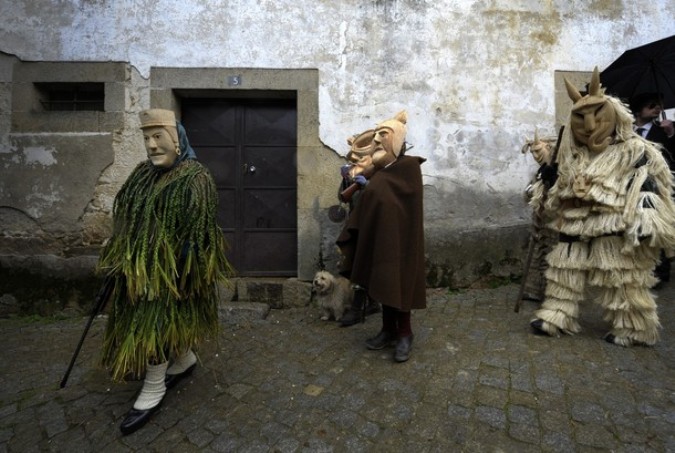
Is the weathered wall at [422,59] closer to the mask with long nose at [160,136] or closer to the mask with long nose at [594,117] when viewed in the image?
the mask with long nose at [594,117]

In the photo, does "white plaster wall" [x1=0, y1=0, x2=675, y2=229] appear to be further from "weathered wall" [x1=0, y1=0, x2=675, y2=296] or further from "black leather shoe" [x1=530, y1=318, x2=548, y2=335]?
"black leather shoe" [x1=530, y1=318, x2=548, y2=335]

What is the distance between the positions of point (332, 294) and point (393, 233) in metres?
1.38

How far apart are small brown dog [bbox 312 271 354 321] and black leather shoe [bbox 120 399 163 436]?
6.12ft

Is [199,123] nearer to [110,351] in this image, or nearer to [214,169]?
[214,169]

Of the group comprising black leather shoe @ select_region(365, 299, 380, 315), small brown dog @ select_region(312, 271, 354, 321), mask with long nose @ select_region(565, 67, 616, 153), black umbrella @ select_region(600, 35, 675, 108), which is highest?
black umbrella @ select_region(600, 35, 675, 108)

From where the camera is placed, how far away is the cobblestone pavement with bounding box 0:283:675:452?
6.54ft

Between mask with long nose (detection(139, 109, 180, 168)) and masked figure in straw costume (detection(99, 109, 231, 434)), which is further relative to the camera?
mask with long nose (detection(139, 109, 180, 168))

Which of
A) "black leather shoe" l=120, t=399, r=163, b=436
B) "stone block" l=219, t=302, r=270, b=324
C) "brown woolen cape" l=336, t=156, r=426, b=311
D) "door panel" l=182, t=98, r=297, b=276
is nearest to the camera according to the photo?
"black leather shoe" l=120, t=399, r=163, b=436

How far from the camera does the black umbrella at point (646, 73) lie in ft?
11.1

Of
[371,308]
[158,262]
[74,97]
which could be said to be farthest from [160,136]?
[74,97]

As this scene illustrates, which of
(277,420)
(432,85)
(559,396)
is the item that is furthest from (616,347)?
(432,85)

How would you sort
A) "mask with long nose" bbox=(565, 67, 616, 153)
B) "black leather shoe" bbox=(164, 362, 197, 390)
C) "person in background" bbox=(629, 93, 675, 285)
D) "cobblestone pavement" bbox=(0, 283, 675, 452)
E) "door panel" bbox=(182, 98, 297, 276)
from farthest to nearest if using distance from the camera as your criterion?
"door panel" bbox=(182, 98, 297, 276), "person in background" bbox=(629, 93, 675, 285), "mask with long nose" bbox=(565, 67, 616, 153), "black leather shoe" bbox=(164, 362, 197, 390), "cobblestone pavement" bbox=(0, 283, 675, 452)

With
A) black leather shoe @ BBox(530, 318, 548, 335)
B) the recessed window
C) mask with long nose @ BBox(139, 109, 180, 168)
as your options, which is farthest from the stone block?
the recessed window

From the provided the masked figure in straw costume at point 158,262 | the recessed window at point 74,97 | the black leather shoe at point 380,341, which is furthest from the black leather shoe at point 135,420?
the recessed window at point 74,97
